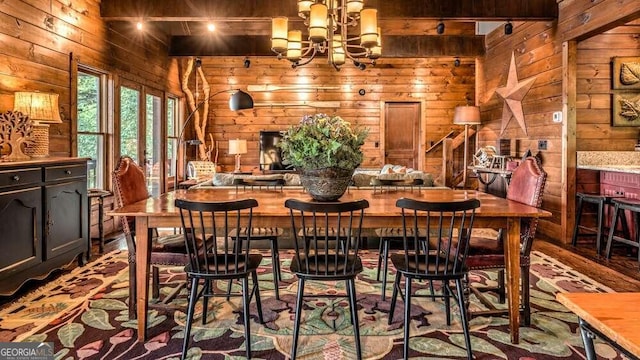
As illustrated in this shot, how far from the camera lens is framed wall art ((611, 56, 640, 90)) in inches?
185

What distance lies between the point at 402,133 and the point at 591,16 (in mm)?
4672

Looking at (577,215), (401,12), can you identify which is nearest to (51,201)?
(401,12)

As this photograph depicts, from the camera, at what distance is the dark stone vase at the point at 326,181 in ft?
8.11

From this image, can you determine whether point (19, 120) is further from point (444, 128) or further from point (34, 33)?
point (444, 128)

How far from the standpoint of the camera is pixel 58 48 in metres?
4.20

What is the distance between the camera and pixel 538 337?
2451mm

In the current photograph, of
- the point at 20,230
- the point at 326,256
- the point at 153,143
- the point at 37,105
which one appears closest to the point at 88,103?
the point at 37,105

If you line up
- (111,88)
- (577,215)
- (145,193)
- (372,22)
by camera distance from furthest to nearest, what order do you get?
(111,88) < (577,215) < (372,22) < (145,193)

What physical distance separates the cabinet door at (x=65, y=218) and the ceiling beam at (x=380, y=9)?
7.34ft

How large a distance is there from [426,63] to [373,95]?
1254 millimetres

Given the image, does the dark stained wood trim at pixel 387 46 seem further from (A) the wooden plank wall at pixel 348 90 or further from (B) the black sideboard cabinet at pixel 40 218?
(B) the black sideboard cabinet at pixel 40 218

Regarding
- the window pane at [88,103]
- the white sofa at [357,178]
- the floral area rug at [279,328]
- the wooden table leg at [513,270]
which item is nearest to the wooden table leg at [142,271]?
the floral area rug at [279,328]

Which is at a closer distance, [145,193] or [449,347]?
[449,347]

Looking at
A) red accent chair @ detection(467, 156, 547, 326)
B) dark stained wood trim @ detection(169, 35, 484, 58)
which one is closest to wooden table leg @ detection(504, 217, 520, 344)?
red accent chair @ detection(467, 156, 547, 326)
